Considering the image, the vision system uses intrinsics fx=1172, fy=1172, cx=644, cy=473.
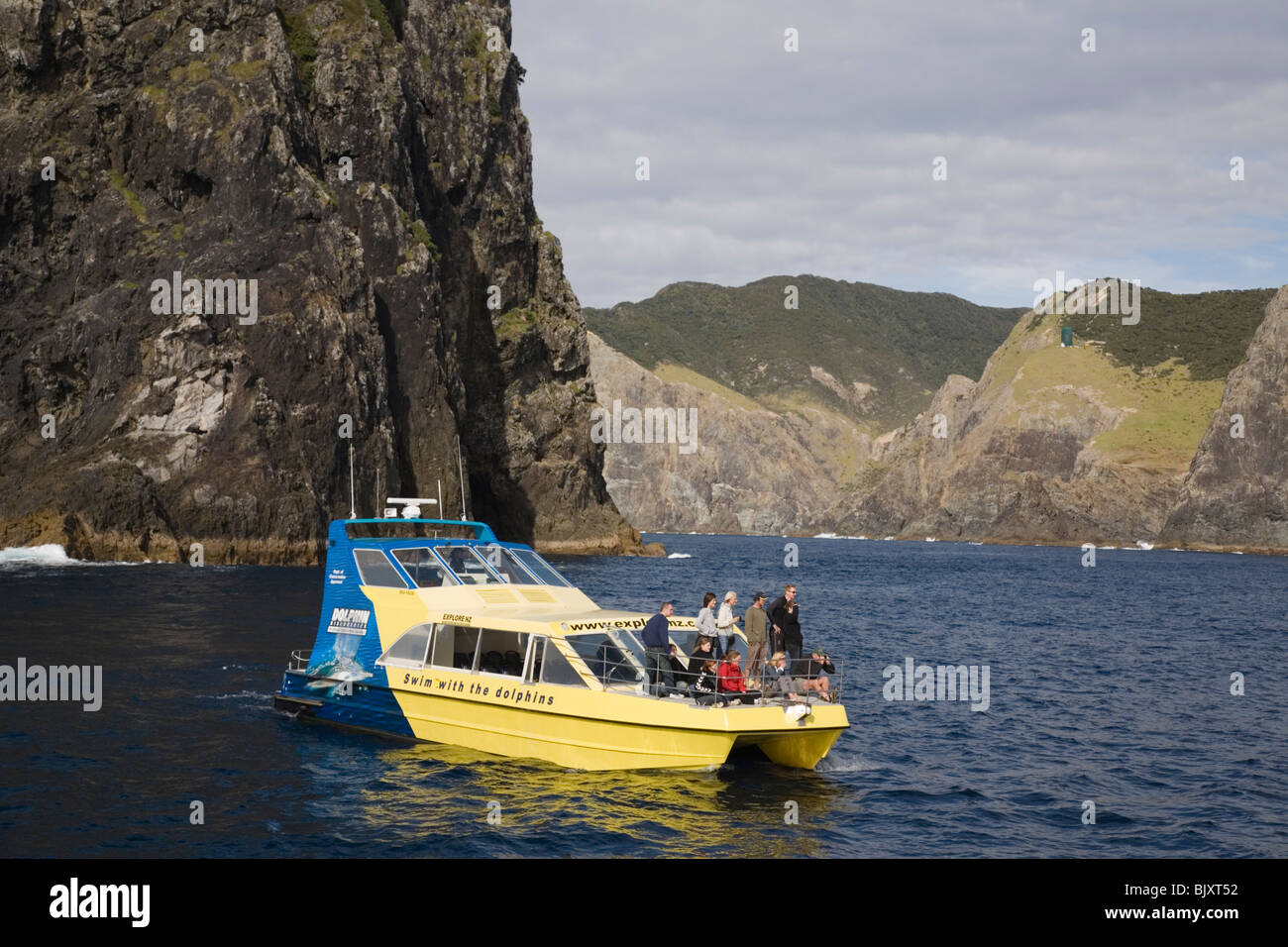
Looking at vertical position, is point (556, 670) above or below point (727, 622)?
below

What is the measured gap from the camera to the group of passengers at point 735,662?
2114cm

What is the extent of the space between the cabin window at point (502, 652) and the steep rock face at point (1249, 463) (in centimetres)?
13911

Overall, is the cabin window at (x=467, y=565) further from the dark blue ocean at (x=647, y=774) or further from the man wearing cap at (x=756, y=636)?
the man wearing cap at (x=756, y=636)

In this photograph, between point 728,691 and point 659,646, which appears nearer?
point 728,691

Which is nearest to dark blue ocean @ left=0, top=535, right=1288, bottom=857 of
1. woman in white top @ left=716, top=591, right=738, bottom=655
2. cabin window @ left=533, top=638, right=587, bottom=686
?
cabin window @ left=533, top=638, right=587, bottom=686

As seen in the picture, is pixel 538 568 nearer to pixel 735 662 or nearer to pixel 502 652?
pixel 502 652

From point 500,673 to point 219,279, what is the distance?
204 feet

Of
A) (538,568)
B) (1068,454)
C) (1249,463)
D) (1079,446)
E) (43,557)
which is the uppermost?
(1079,446)

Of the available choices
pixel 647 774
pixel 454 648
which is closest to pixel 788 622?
pixel 647 774

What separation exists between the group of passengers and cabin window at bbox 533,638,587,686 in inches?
55.3

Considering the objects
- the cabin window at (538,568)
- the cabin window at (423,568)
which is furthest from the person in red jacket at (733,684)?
the cabin window at (423,568)

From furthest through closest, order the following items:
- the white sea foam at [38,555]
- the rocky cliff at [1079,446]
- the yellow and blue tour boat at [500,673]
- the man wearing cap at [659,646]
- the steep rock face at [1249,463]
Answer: the rocky cliff at [1079,446]
the steep rock face at [1249,463]
the white sea foam at [38,555]
the man wearing cap at [659,646]
the yellow and blue tour boat at [500,673]

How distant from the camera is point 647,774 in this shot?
2048cm

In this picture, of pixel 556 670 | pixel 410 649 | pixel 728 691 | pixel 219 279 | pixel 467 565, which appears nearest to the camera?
pixel 728 691
